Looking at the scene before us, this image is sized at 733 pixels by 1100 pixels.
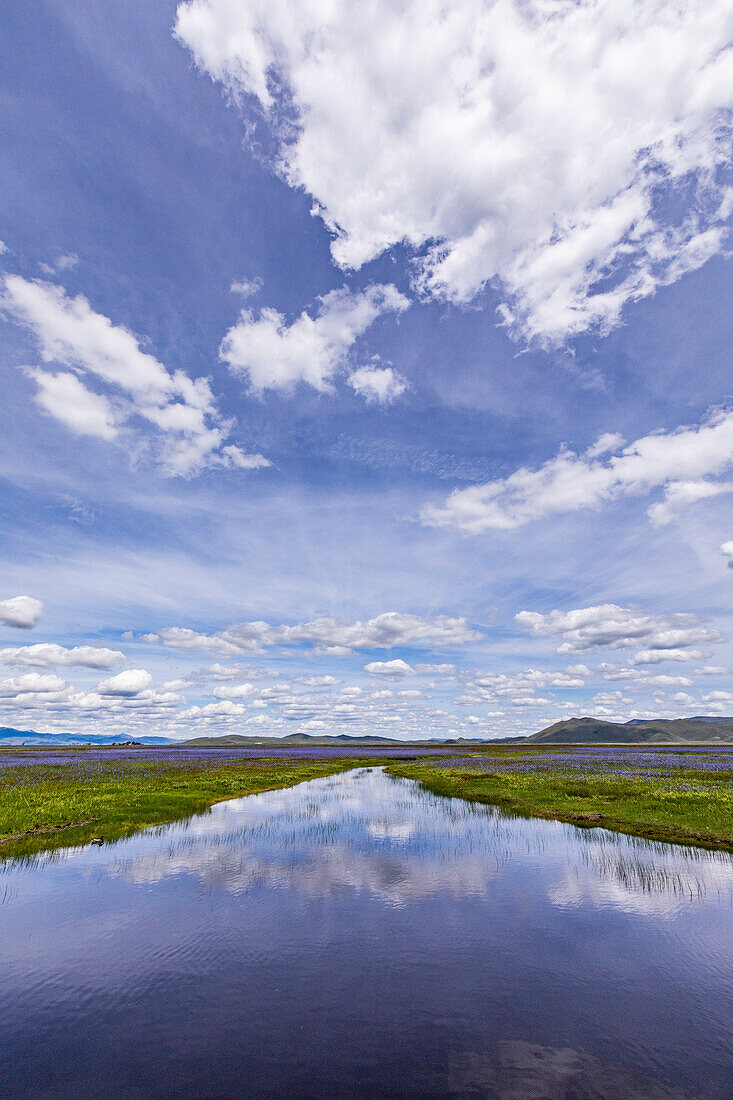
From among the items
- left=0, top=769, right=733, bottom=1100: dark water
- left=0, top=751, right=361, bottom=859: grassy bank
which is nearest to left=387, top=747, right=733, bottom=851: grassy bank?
left=0, top=769, right=733, bottom=1100: dark water

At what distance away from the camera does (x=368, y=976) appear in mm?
12797

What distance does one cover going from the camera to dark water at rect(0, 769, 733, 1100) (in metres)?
9.51

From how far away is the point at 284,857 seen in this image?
77.9 ft

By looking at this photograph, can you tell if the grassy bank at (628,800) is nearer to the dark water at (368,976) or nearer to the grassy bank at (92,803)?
the dark water at (368,976)

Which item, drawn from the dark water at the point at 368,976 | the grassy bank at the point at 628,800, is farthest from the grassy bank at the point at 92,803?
the grassy bank at the point at 628,800

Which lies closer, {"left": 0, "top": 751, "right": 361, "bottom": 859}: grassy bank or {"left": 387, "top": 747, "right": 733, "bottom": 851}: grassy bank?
{"left": 0, "top": 751, "right": 361, "bottom": 859}: grassy bank

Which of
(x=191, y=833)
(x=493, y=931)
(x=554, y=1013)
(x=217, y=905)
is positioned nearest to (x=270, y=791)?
(x=191, y=833)

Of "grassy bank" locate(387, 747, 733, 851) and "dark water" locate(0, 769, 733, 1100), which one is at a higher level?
"grassy bank" locate(387, 747, 733, 851)

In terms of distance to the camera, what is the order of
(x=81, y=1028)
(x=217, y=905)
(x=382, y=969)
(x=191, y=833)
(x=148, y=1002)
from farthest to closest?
1. (x=191, y=833)
2. (x=217, y=905)
3. (x=382, y=969)
4. (x=148, y=1002)
5. (x=81, y=1028)

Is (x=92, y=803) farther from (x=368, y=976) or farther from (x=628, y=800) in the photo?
(x=628, y=800)

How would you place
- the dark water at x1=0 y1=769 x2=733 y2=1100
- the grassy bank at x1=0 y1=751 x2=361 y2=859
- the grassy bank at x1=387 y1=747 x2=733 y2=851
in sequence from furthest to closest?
the grassy bank at x1=387 y1=747 x2=733 y2=851, the grassy bank at x1=0 y1=751 x2=361 y2=859, the dark water at x1=0 y1=769 x2=733 y2=1100

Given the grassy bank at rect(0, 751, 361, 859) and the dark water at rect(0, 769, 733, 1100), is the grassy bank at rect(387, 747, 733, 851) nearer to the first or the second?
the dark water at rect(0, 769, 733, 1100)

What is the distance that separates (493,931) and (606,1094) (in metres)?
6.73

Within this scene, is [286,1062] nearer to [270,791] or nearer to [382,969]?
[382,969]
